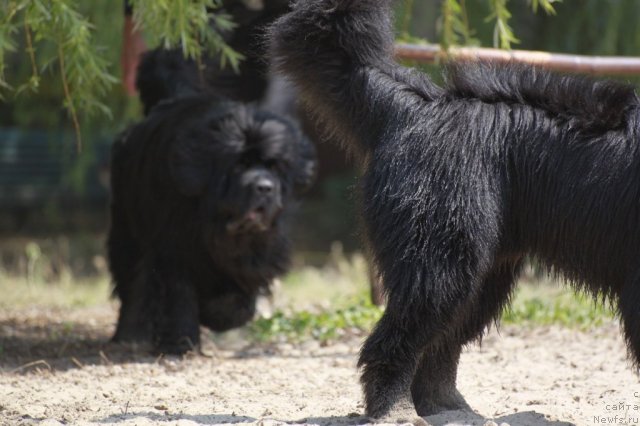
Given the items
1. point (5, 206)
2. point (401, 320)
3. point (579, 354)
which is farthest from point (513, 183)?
point (5, 206)

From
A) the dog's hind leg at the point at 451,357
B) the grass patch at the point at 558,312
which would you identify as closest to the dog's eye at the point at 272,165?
the grass patch at the point at 558,312

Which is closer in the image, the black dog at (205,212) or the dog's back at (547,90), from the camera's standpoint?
the dog's back at (547,90)

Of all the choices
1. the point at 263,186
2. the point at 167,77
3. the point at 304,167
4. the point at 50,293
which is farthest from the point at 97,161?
the point at 263,186

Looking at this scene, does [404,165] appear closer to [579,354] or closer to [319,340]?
[579,354]

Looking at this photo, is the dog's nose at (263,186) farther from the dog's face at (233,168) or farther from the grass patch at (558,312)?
the grass patch at (558,312)

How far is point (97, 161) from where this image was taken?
14148 mm

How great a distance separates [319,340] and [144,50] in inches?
99.6

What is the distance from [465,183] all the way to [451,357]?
0.87 meters

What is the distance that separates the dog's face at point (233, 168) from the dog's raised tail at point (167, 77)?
80 centimetres

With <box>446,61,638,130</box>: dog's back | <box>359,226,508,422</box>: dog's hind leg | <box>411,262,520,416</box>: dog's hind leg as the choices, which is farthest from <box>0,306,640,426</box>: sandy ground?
<box>446,61,638,130</box>: dog's back

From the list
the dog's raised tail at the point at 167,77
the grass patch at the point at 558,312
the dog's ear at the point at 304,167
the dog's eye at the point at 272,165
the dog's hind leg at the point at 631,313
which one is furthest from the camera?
the dog's raised tail at the point at 167,77

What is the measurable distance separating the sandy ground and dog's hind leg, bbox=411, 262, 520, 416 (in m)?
0.10

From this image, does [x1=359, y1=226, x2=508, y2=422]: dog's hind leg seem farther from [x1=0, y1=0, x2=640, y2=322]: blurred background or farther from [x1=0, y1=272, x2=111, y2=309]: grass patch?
[x1=0, y1=272, x2=111, y2=309]: grass patch

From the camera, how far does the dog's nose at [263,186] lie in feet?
20.3
